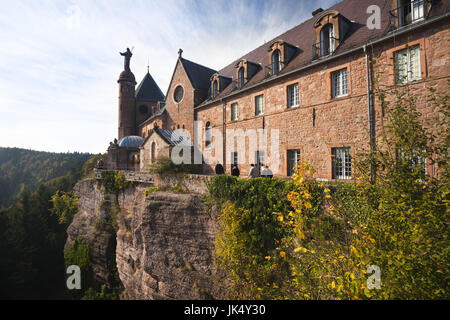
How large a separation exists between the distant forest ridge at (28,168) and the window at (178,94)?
80779 mm

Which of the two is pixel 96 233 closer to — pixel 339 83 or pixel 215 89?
Answer: pixel 215 89

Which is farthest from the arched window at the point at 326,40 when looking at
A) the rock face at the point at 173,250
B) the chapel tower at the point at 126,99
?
the chapel tower at the point at 126,99

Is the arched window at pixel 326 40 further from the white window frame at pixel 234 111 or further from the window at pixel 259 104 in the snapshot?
the white window frame at pixel 234 111

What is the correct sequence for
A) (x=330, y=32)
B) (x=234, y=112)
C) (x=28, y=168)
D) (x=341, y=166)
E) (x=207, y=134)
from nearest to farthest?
(x=341, y=166)
(x=330, y=32)
(x=234, y=112)
(x=207, y=134)
(x=28, y=168)

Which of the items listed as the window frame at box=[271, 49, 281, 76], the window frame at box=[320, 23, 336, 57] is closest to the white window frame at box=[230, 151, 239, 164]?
the window frame at box=[271, 49, 281, 76]

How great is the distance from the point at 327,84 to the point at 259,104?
4931 millimetres

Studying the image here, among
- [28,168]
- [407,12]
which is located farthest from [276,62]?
[28,168]

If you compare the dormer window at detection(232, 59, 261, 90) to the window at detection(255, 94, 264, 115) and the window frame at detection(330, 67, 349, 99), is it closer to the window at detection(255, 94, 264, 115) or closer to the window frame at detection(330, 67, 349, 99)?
the window at detection(255, 94, 264, 115)

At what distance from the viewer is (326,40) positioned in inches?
467

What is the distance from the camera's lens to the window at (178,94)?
77.8ft

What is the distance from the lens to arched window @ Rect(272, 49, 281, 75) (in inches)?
557
